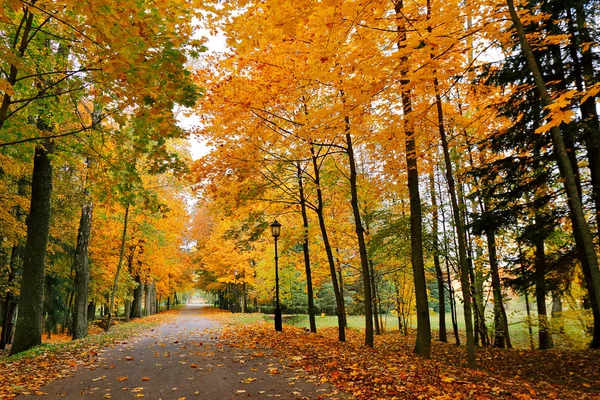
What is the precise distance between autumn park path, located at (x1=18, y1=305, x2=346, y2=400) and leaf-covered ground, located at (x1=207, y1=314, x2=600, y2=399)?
20.8 inches

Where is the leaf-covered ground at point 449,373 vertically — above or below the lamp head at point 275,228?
below

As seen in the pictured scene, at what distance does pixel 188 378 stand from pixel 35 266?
584cm

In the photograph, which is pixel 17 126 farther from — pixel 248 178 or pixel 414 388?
pixel 414 388

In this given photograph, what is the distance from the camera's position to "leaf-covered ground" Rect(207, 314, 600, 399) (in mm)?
4637

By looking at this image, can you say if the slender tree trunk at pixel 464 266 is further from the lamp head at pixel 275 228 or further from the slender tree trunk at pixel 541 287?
the lamp head at pixel 275 228

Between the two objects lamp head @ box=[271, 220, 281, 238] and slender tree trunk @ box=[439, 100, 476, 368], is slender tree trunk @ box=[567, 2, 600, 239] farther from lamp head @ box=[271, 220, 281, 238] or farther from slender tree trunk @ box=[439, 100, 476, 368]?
lamp head @ box=[271, 220, 281, 238]

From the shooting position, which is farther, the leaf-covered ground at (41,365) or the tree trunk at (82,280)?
the tree trunk at (82,280)

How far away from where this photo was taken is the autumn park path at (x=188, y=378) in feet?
15.8

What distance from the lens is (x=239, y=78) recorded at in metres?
9.12

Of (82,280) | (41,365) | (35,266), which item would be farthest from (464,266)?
(82,280)

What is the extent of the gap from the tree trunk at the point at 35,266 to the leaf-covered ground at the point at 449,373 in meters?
4.78

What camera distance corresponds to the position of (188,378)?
5.64 m

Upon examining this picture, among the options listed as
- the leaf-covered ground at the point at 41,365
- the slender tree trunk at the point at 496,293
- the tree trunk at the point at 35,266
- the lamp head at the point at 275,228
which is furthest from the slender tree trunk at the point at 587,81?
the tree trunk at the point at 35,266

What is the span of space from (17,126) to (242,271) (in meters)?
18.8
